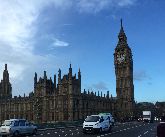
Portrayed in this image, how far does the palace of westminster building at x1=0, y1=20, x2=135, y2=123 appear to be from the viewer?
102m

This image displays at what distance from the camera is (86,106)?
10775 centimetres

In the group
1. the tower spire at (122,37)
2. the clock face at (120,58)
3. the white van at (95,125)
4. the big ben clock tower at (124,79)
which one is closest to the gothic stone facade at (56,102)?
the big ben clock tower at (124,79)

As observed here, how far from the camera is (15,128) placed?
31.3m

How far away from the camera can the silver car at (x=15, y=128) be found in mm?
30781

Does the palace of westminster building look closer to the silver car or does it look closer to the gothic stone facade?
the gothic stone facade

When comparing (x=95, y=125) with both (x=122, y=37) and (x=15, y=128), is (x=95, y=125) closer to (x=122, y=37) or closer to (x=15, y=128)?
(x=15, y=128)

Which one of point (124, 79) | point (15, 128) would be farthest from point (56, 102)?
point (15, 128)

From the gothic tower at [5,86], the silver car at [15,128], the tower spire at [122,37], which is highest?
the tower spire at [122,37]

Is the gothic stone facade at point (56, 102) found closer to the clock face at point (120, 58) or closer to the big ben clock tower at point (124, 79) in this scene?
the big ben clock tower at point (124, 79)

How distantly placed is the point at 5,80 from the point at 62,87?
44.0 metres

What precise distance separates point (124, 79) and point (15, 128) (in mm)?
99553

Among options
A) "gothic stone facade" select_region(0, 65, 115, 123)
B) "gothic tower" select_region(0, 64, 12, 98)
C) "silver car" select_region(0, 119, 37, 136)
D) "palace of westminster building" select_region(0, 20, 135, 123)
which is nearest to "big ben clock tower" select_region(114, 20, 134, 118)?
"palace of westminster building" select_region(0, 20, 135, 123)

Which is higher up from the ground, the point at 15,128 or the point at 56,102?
the point at 56,102

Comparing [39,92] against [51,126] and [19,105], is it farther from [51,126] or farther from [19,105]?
[51,126]
